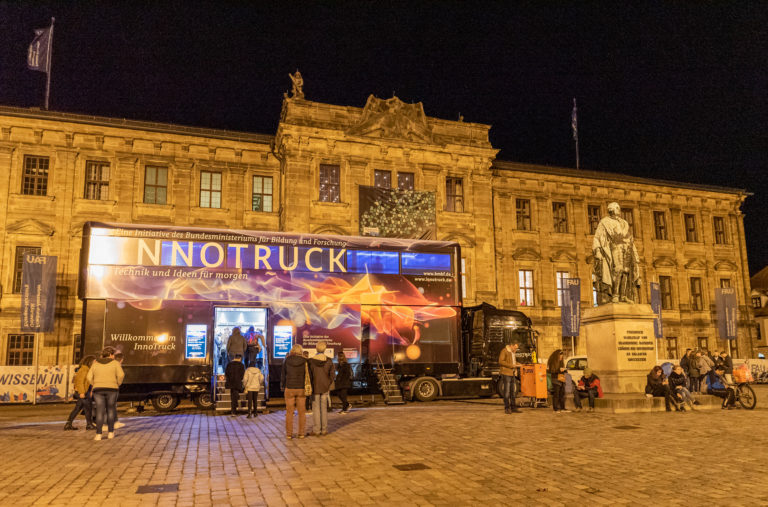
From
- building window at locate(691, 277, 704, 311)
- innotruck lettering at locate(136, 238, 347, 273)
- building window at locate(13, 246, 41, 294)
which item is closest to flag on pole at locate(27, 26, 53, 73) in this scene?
building window at locate(13, 246, 41, 294)

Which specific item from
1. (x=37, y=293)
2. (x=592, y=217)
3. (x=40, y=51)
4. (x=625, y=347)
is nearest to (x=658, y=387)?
(x=625, y=347)

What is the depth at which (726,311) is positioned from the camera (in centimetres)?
3491

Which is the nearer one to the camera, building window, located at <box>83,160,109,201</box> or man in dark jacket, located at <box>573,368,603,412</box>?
man in dark jacket, located at <box>573,368,603,412</box>

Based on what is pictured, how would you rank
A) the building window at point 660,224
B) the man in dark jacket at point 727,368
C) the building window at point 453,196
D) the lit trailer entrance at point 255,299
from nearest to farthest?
the lit trailer entrance at point 255,299, the man in dark jacket at point 727,368, the building window at point 453,196, the building window at point 660,224

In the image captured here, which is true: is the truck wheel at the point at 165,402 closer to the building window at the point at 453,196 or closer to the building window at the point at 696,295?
the building window at the point at 453,196

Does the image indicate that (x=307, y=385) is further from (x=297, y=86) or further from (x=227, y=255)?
(x=297, y=86)

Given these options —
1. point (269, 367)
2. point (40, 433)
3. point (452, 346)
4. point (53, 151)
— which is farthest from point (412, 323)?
point (53, 151)

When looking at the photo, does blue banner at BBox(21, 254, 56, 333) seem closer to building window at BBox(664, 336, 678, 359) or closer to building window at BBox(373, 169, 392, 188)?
building window at BBox(373, 169, 392, 188)

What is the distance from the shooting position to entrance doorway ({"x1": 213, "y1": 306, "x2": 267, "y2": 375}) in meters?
17.7

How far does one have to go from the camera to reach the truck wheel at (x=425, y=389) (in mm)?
20094

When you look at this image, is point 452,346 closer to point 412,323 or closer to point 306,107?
point 412,323

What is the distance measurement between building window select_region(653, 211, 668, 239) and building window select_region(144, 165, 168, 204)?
29354 millimetres

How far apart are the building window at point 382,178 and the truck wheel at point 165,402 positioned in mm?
16075

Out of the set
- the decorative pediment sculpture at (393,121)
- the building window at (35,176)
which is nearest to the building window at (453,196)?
the decorative pediment sculpture at (393,121)
